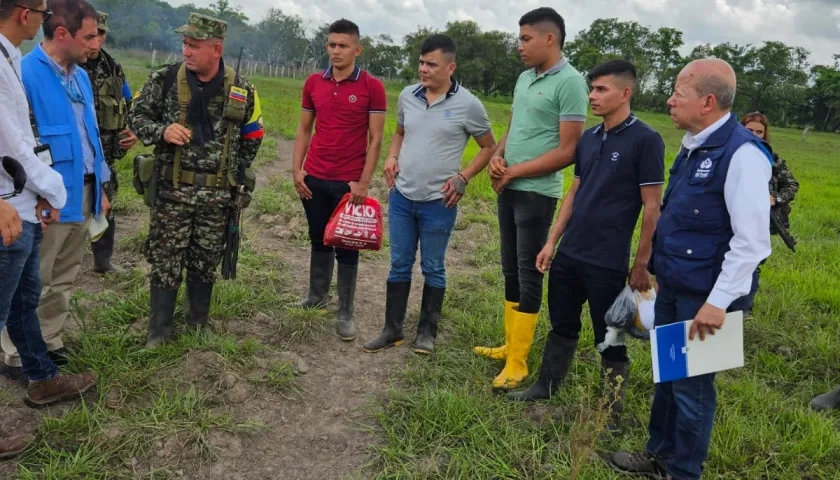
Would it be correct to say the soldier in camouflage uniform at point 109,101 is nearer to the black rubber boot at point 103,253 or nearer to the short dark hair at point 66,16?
the black rubber boot at point 103,253

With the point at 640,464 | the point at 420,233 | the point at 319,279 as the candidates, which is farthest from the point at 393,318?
the point at 640,464

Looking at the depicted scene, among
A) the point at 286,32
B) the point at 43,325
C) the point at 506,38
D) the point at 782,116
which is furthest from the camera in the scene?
the point at 286,32

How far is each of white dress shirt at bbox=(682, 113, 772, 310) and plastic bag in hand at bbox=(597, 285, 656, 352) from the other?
19.0 inches

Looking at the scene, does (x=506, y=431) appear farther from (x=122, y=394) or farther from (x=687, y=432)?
(x=122, y=394)

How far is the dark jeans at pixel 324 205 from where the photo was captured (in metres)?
3.76

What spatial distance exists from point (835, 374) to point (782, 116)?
2135 inches

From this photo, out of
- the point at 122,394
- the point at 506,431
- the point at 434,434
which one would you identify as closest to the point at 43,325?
the point at 122,394

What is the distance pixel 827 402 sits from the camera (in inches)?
126

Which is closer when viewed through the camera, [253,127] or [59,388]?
[59,388]

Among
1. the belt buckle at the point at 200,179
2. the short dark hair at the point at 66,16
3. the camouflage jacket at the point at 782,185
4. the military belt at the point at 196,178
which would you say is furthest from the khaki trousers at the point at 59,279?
the camouflage jacket at the point at 782,185

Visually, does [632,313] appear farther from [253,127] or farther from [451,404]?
[253,127]

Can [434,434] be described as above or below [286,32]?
below

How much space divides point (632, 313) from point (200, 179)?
2.32 m

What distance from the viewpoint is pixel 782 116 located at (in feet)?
159
